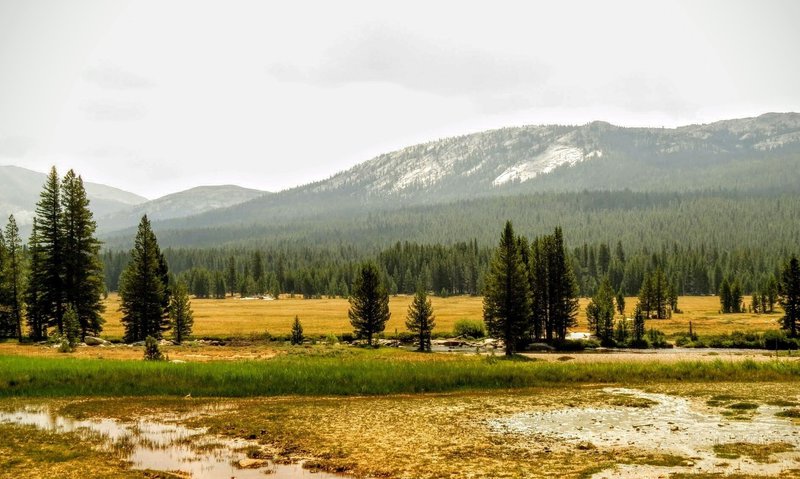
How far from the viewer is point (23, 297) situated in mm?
66250

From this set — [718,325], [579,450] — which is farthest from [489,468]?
[718,325]

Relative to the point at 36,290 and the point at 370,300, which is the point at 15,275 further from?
the point at 370,300

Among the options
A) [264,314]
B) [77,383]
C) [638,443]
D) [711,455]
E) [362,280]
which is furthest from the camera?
[264,314]

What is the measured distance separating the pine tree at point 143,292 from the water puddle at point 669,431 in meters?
54.7

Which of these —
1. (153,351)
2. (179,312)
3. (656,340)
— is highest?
(179,312)

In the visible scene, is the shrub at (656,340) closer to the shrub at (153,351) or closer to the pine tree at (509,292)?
the pine tree at (509,292)

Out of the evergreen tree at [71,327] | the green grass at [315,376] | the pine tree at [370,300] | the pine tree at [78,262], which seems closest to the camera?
the green grass at [315,376]

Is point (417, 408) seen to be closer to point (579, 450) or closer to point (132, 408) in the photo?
point (579, 450)

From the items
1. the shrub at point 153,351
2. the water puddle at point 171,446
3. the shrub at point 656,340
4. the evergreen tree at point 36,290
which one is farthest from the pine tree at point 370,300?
the water puddle at point 171,446

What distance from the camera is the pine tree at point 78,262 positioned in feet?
210

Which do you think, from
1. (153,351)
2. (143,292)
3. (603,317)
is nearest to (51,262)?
(143,292)

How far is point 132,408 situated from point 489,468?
19991 mm

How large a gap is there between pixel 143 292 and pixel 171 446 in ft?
168

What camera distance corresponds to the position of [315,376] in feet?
119
